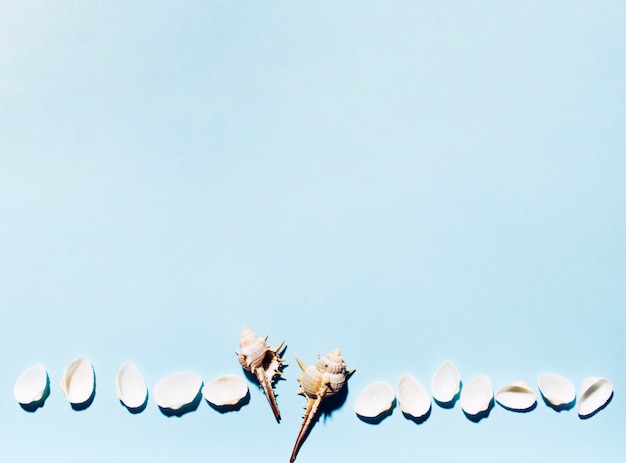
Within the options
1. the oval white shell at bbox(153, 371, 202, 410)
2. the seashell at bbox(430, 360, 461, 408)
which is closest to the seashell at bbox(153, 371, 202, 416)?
the oval white shell at bbox(153, 371, 202, 410)

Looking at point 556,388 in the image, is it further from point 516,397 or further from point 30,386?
point 30,386

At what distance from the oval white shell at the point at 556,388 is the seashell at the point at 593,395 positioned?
0.02 meters

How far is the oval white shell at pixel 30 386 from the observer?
984mm

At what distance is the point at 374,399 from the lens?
3.23 feet

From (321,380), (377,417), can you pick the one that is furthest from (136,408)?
(377,417)

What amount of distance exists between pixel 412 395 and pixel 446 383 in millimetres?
70

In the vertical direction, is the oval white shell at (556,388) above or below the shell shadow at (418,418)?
above

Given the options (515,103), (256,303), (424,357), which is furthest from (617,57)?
(256,303)

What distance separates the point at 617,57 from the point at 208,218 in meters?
0.87

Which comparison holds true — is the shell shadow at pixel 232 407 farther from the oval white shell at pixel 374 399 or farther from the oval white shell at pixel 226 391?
the oval white shell at pixel 374 399

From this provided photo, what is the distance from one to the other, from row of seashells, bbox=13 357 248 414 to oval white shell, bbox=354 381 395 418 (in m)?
0.23

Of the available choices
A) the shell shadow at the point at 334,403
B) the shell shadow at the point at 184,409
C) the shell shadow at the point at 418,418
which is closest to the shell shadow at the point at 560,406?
the shell shadow at the point at 418,418

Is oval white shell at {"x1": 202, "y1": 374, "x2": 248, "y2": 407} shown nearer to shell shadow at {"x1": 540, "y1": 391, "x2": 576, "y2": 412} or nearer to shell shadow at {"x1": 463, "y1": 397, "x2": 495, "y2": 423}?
shell shadow at {"x1": 463, "y1": 397, "x2": 495, "y2": 423}

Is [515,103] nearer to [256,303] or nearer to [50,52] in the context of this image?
[256,303]
